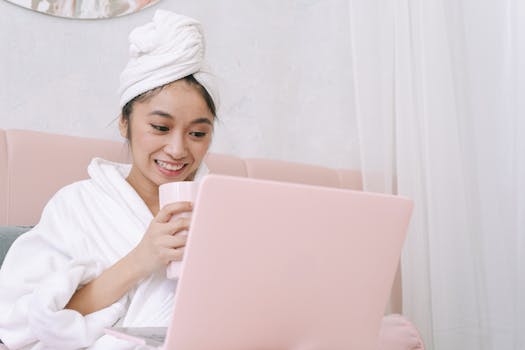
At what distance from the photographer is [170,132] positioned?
116 cm

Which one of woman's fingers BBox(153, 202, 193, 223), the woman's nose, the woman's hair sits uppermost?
the woman's hair

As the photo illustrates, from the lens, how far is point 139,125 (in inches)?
46.3

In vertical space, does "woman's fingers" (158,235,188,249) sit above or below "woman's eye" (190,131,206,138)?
below

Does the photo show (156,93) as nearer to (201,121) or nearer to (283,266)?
(201,121)

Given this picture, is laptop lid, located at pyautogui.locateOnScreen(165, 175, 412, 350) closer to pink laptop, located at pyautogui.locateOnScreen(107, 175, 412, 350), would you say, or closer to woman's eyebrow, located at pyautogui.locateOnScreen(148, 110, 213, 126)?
pink laptop, located at pyautogui.locateOnScreen(107, 175, 412, 350)

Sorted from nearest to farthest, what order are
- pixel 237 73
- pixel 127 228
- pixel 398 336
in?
1. pixel 127 228
2. pixel 398 336
3. pixel 237 73

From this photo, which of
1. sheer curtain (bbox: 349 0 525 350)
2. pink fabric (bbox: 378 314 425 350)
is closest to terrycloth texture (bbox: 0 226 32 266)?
pink fabric (bbox: 378 314 425 350)

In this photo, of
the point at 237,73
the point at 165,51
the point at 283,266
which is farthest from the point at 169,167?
the point at 237,73

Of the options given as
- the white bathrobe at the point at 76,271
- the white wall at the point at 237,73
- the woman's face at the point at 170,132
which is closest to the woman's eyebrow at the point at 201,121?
the woman's face at the point at 170,132

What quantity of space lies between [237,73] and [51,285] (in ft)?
4.01

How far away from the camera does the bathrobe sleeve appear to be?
930mm

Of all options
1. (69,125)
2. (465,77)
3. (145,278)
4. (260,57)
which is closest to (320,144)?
(260,57)

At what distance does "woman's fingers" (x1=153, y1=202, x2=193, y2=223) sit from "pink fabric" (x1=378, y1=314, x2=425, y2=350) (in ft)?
1.81

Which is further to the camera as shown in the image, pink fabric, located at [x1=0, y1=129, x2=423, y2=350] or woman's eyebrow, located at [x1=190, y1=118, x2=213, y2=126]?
pink fabric, located at [x1=0, y1=129, x2=423, y2=350]
